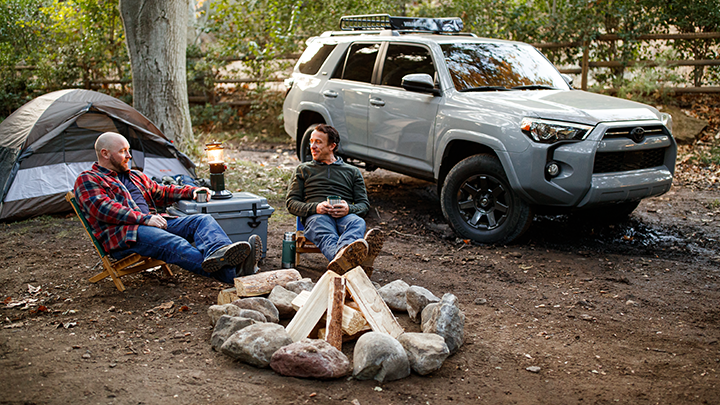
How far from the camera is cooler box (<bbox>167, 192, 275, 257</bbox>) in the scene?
492 centimetres

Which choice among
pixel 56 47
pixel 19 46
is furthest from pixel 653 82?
pixel 19 46

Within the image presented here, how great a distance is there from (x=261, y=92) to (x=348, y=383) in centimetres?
1078

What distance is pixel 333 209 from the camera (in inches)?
192

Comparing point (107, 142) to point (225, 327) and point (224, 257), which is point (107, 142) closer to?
point (224, 257)

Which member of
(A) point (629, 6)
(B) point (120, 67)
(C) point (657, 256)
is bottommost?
(C) point (657, 256)

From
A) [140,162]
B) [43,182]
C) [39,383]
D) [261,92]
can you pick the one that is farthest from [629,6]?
[39,383]

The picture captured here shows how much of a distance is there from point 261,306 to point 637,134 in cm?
381

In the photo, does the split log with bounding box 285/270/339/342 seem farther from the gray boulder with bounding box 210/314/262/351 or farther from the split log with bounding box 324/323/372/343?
the gray boulder with bounding box 210/314/262/351

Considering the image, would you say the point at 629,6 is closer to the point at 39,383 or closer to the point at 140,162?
the point at 140,162

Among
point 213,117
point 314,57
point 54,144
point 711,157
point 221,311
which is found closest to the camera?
point 221,311

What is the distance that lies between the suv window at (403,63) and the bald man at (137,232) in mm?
3055

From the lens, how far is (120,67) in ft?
45.7

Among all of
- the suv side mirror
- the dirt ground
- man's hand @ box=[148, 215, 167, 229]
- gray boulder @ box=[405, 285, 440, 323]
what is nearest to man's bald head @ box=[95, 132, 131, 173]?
man's hand @ box=[148, 215, 167, 229]

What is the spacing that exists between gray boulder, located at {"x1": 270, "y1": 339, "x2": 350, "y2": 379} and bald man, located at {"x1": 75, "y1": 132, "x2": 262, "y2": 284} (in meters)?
1.19
